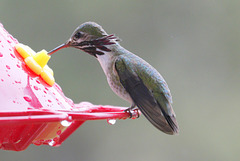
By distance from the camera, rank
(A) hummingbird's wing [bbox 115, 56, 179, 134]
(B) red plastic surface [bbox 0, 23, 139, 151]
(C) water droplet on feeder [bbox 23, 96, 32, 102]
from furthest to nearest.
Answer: (A) hummingbird's wing [bbox 115, 56, 179, 134] < (C) water droplet on feeder [bbox 23, 96, 32, 102] < (B) red plastic surface [bbox 0, 23, 139, 151]

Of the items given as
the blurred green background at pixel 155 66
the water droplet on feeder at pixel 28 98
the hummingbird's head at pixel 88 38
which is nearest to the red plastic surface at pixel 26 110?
the water droplet on feeder at pixel 28 98

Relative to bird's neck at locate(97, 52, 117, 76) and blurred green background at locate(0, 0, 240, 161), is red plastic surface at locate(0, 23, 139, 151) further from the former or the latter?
blurred green background at locate(0, 0, 240, 161)

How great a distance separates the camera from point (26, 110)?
4.12 ft

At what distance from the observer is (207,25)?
6.14 m

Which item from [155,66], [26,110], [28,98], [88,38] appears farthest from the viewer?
[155,66]

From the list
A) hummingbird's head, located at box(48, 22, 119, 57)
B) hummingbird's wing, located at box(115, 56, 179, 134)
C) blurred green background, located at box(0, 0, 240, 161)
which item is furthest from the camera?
blurred green background, located at box(0, 0, 240, 161)

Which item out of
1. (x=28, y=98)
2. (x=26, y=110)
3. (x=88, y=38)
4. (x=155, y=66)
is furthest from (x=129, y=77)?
(x=155, y=66)

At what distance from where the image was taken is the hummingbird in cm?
213

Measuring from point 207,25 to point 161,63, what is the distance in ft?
3.06

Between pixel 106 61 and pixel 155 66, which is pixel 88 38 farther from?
pixel 155 66

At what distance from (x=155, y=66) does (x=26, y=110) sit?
14.9 feet

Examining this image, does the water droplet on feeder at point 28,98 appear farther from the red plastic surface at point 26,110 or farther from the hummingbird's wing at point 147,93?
A: the hummingbird's wing at point 147,93

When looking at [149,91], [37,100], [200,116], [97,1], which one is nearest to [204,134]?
[200,116]

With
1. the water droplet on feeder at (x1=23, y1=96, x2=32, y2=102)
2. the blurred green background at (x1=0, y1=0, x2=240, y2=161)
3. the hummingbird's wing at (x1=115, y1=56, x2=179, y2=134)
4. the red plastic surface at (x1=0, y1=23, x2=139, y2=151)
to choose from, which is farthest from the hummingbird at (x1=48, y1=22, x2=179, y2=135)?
the blurred green background at (x1=0, y1=0, x2=240, y2=161)
